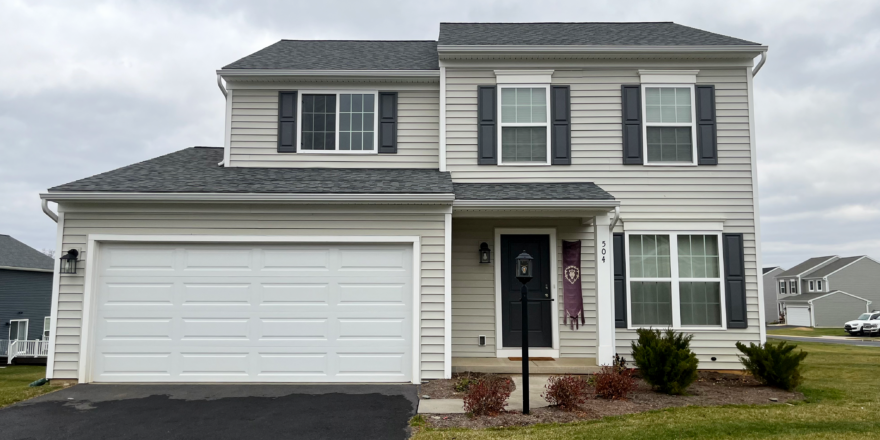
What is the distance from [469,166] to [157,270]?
508 cm

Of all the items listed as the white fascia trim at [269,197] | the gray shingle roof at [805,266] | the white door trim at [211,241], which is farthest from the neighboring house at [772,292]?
the white fascia trim at [269,197]

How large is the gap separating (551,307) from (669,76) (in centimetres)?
446

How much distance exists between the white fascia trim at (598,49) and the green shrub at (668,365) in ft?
16.0

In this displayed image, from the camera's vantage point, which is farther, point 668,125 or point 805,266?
point 805,266

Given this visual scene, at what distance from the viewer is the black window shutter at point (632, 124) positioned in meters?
9.14

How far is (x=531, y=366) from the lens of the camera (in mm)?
8070

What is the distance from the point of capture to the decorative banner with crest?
29.1 feet

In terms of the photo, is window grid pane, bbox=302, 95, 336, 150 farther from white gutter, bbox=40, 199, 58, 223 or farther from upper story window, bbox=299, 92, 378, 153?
white gutter, bbox=40, 199, 58, 223

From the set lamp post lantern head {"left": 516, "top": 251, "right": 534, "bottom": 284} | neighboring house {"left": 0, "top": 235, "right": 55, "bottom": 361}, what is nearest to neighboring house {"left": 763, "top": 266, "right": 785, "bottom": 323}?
lamp post lantern head {"left": 516, "top": 251, "right": 534, "bottom": 284}

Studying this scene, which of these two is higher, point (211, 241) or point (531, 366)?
point (211, 241)

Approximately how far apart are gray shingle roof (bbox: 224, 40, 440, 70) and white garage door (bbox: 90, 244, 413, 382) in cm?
385

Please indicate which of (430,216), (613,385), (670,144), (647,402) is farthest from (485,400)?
(670,144)

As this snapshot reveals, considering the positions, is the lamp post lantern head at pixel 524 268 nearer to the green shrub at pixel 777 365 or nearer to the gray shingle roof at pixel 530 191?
the gray shingle roof at pixel 530 191

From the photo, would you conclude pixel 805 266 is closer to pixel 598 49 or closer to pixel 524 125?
pixel 598 49
